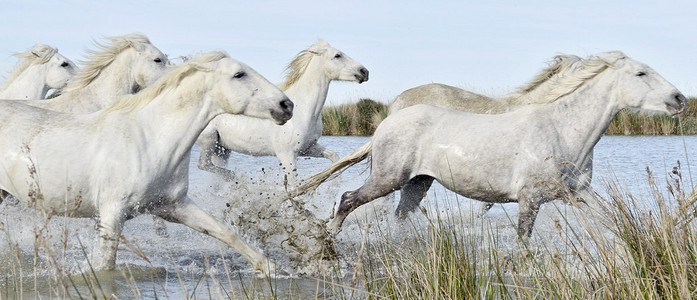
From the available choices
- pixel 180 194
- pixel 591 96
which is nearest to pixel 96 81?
pixel 180 194

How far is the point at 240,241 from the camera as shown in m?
5.21

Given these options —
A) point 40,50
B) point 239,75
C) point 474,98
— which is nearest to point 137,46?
point 40,50

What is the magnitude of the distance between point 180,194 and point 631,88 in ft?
11.9

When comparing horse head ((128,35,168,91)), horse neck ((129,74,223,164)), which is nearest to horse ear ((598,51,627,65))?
horse neck ((129,74,223,164))

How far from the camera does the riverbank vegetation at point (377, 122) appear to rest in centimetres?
2159

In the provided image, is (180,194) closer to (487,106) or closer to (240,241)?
(240,241)

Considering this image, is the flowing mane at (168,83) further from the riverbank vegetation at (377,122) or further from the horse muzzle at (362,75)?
the riverbank vegetation at (377,122)

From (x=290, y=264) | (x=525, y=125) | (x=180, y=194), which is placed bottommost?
(x=290, y=264)

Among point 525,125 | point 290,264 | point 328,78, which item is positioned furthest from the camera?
point 328,78

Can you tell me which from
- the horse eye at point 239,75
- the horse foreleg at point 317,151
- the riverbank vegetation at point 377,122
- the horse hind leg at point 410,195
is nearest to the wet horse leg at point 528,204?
the horse hind leg at point 410,195

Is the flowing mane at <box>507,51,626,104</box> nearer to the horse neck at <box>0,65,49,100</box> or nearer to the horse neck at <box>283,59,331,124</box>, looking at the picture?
the horse neck at <box>283,59,331,124</box>

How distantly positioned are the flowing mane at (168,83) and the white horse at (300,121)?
390cm

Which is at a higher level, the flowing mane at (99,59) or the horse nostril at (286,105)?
the horse nostril at (286,105)

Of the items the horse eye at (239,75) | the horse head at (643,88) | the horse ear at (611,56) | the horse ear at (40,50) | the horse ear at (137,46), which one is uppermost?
the horse ear at (611,56)
